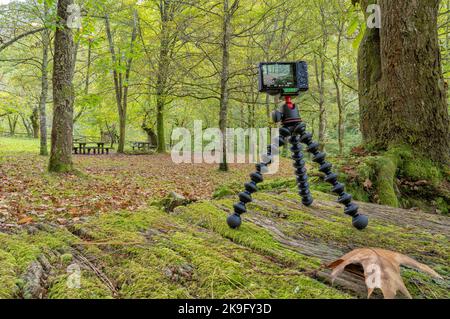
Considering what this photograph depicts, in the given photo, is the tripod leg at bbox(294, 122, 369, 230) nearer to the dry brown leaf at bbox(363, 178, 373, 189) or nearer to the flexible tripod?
the flexible tripod

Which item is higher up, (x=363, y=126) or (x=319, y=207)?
(x=363, y=126)

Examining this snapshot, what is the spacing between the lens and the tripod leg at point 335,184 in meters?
1.75

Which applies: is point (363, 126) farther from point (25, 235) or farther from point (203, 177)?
point (203, 177)

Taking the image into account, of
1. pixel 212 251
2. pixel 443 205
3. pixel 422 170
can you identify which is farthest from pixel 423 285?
pixel 422 170

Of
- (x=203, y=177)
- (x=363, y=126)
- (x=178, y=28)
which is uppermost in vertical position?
(x=178, y=28)

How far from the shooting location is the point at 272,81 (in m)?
1.71

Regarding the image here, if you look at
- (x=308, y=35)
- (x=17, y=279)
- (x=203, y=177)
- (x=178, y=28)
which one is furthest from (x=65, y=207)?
(x=308, y=35)

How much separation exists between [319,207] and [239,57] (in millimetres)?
13893

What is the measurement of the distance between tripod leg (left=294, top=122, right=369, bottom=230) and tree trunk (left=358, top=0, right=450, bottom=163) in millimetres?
2504

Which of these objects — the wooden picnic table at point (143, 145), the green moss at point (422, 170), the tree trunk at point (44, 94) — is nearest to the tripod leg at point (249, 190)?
the green moss at point (422, 170)

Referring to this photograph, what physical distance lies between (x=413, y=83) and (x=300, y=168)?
2.71m

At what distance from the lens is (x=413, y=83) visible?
147 inches

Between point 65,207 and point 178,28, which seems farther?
point 178,28

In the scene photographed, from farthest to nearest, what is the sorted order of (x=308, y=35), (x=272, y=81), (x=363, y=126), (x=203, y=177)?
(x=308, y=35), (x=203, y=177), (x=363, y=126), (x=272, y=81)
